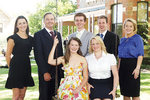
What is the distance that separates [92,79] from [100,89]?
0.63 feet

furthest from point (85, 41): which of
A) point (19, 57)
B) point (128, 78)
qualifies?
point (19, 57)

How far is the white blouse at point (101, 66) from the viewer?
3.62m

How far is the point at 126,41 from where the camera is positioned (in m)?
4.09

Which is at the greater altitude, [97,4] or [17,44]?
[97,4]

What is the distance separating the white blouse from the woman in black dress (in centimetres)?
114

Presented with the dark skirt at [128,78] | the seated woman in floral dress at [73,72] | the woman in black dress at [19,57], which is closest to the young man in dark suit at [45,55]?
the seated woman in floral dress at [73,72]

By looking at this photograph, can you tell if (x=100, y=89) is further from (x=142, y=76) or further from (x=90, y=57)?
(x=142, y=76)

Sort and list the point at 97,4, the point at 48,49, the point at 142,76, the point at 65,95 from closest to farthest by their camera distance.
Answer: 1. the point at 65,95
2. the point at 48,49
3. the point at 142,76
4. the point at 97,4

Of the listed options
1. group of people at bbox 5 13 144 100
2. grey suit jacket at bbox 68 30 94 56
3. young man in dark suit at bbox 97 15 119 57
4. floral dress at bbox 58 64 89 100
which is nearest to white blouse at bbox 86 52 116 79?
group of people at bbox 5 13 144 100

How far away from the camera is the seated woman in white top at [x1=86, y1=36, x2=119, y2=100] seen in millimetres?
3627

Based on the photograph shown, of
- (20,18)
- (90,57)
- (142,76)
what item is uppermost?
(20,18)

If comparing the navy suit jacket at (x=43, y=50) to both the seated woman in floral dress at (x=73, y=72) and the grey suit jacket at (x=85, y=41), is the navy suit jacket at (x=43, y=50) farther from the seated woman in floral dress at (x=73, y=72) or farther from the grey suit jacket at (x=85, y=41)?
the grey suit jacket at (x=85, y=41)

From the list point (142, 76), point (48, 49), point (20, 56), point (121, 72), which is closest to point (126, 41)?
point (121, 72)

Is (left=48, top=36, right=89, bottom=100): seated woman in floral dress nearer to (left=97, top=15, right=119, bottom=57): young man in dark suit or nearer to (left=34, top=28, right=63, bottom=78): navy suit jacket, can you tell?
(left=34, top=28, right=63, bottom=78): navy suit jacket
